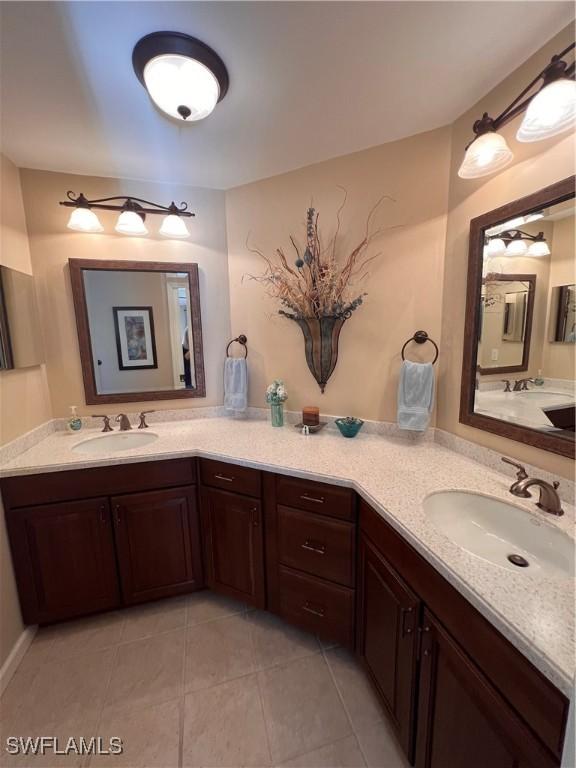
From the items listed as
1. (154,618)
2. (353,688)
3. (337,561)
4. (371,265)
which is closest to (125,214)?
(371,265)

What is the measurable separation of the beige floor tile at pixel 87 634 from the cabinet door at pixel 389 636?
127 cm

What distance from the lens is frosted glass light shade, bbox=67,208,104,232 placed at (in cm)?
172

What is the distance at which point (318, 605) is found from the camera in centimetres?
151

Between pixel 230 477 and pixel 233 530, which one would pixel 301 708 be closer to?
pixel 233 530

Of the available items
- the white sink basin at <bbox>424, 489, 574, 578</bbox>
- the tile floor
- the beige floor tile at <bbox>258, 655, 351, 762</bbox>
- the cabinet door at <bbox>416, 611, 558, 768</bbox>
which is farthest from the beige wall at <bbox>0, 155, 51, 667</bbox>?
the white sink basin at <bbox>424, 489, 574, 578</bbox>

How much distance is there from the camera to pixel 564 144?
1024mm

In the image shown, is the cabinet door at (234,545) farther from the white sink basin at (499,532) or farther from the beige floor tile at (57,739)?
the white sink basin at (499,532)

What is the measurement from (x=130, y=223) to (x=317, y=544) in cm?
197

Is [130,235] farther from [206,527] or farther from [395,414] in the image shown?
[395,414]

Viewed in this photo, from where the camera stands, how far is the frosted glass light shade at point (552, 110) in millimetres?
868

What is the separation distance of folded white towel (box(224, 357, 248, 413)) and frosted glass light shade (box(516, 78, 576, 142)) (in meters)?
1.67

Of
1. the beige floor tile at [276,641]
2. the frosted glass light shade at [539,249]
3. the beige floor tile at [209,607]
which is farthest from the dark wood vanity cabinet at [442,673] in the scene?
the frosted glass light shade at [539,249]

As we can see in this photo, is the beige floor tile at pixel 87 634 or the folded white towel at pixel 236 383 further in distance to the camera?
the folded white towel at pixel 236 383

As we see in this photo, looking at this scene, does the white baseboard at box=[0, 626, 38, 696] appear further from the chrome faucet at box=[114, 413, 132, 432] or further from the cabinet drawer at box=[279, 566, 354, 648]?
the cabinet drawer at box=[279, 566, 354, 648]
